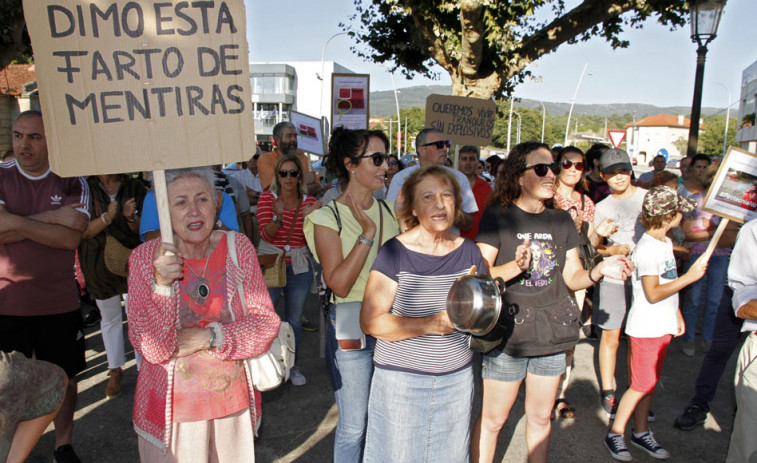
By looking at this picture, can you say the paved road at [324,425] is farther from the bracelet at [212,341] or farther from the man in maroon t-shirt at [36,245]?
the bracelet at [212,341]

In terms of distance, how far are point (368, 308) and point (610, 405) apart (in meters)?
2.83

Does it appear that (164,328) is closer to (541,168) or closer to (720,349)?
(541,168)

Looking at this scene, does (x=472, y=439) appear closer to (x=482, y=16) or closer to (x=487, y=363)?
(x=487, y=363)

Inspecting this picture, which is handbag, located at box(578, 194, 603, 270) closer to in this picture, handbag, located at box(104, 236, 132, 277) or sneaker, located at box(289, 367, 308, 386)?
sneaker, located at box(289, 367, 308, 386)

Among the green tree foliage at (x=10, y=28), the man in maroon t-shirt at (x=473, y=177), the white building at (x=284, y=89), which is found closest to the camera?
the man in maroon t-shirt at (x=473, y=177)

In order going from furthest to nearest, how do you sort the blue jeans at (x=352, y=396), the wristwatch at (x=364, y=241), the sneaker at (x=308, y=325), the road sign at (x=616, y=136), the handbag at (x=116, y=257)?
the road sign at (x=616, y=136), the sneaker at (x=308, y=325), the handbag at (x=116, y=257), the blue jeans at (x=352, y=396), the wristwatch at (x=364, y=241)

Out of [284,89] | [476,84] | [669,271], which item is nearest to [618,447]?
[669,271]

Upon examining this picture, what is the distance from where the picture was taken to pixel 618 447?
3.78 m

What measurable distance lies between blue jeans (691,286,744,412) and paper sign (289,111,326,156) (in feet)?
18.7

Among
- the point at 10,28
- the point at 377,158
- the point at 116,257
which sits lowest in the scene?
the point at 116,257

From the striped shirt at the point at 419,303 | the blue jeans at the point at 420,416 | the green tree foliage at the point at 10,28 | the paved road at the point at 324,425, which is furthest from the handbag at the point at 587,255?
the green tree foliage at the point at 10,28

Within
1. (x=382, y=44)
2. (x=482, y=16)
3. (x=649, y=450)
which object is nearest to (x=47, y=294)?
A: (x=649, y=450)

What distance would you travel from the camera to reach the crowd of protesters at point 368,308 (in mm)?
2307

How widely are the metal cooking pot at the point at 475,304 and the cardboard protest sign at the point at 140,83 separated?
109cm
